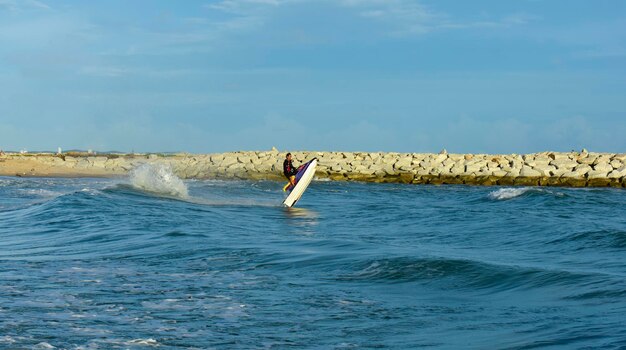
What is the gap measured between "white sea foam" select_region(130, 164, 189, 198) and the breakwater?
9.29 meters

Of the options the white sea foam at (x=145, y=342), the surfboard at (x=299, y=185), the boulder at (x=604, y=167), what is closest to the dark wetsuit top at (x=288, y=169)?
the surfboard at (x=299, y=185)

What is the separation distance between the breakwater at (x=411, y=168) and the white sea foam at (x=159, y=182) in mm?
9288

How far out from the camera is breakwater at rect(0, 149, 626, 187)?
37.9 meters

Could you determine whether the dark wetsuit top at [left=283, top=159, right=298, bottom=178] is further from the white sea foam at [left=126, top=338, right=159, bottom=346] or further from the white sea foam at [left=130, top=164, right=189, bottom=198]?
the white sea foam at [left=126, top=338, right=159, bottom=346]

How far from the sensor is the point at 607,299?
9.27 metres

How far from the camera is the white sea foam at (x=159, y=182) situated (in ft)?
96.9

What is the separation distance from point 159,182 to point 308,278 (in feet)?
66.5

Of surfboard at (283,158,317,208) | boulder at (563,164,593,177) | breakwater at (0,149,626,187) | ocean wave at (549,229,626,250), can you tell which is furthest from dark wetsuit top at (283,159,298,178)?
boulder at (563,164,593,177)

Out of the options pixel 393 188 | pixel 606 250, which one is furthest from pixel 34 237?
pixel 393 188

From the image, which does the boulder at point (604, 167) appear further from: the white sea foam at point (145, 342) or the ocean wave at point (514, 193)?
the white sea foam at point (145, 342)

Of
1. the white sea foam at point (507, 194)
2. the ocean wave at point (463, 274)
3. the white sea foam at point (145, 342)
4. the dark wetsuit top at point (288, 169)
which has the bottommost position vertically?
the white sea foam at point (507, 194)

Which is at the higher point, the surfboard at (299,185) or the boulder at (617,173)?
the surfboard at (299,185)

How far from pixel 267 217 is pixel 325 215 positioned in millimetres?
1717

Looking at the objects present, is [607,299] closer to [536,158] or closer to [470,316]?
[470,316]
